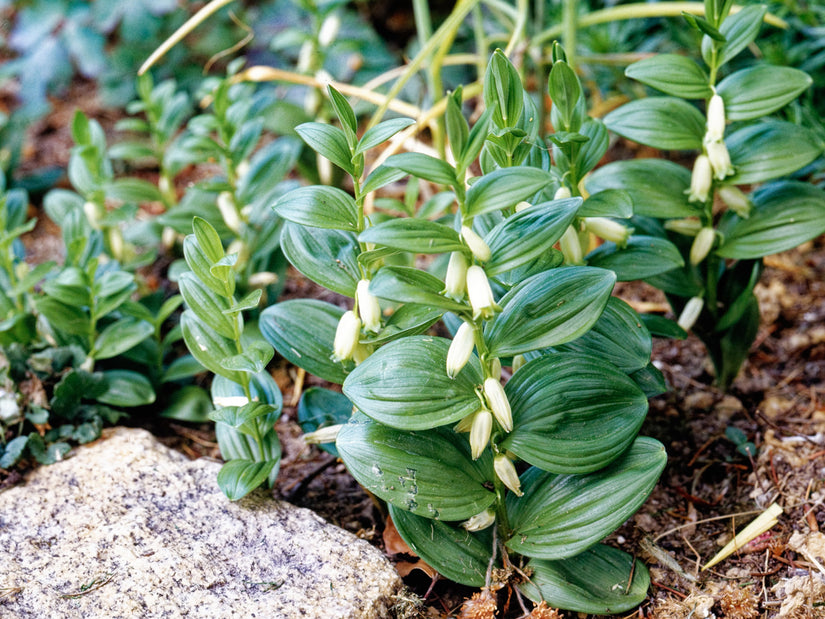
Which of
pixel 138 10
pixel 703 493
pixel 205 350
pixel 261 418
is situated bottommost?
pixel 703 493

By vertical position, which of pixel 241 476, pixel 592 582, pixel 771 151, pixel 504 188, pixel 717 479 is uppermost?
pixel 504 188

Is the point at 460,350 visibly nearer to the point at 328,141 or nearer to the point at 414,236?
the point at 414,236

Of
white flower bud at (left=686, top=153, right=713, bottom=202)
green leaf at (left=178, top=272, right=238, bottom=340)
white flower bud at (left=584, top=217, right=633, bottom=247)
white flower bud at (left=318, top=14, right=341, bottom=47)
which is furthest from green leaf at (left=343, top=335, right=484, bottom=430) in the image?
white flower bud at (left=318, top=14, right=341, bottom=47)

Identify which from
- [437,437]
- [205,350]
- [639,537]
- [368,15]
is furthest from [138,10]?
[639,537]

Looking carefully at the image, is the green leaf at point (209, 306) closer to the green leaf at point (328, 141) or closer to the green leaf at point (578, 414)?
the green leaf at point (328, 141)

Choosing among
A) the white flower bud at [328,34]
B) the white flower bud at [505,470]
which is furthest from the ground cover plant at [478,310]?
the white flower bud at [328,34]

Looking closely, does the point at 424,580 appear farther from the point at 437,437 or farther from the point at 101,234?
the point at 101,234

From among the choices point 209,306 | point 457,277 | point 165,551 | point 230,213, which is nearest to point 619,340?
point 457,277
